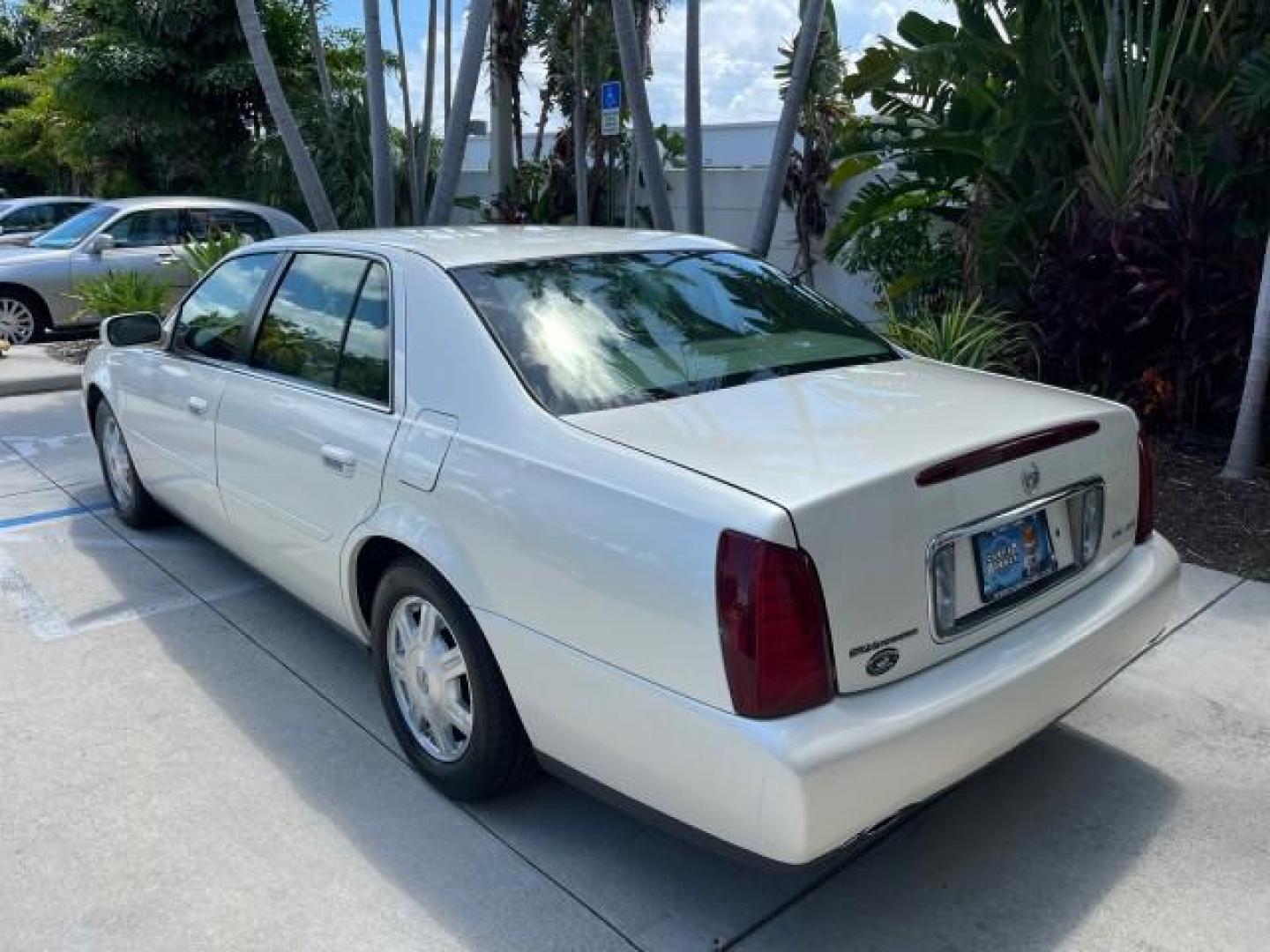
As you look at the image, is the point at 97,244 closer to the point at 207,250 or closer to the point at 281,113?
the point at 207,250

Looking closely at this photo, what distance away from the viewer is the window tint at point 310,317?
3.73m

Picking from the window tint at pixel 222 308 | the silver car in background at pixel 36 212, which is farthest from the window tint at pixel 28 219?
the window tint at pixel 222 308

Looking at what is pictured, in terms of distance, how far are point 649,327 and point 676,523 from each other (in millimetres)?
1095

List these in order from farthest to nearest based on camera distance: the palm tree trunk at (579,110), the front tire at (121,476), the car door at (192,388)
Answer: the palm tree trunk at (579,110) < the front tire at (121,476) < the car door at (192,388)

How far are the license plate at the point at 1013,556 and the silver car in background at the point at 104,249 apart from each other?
10091mm

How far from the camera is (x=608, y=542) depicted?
253 centimetres

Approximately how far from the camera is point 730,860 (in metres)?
2.73

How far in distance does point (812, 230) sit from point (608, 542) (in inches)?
395

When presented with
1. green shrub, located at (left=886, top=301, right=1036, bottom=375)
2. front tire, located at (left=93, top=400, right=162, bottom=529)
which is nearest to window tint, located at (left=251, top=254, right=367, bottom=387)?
front tire, located at (left=93, top=400, right=162, bottom=529)

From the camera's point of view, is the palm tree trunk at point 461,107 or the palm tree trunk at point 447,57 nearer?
the palm tree trunk at point 461,107

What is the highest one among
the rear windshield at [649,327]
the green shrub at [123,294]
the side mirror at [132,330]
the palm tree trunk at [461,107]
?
the palm tree trunk at [461,107]

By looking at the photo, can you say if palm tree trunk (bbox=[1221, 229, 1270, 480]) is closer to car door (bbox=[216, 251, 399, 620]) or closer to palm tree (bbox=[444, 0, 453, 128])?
car door (bbox=[216, 251, 399, 620])

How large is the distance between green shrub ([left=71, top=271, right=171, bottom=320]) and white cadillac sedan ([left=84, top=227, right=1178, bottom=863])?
7.02 meters

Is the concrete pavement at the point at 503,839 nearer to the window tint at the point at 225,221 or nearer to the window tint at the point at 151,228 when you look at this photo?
the window tint at the point at 225,221
